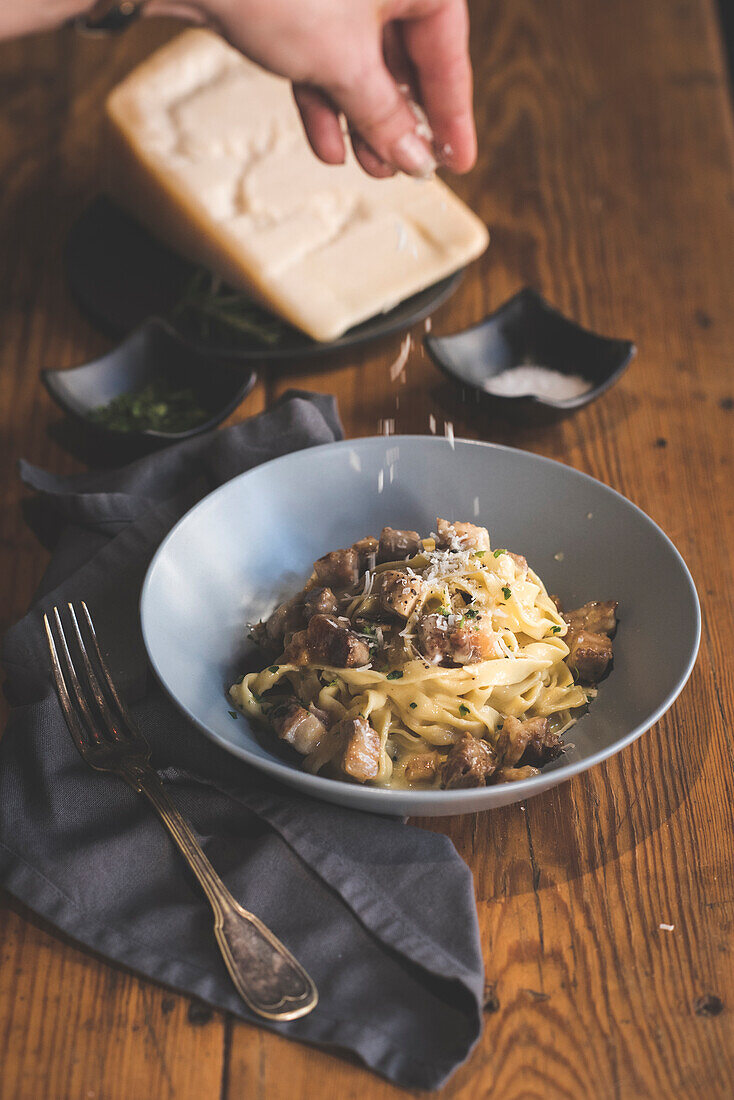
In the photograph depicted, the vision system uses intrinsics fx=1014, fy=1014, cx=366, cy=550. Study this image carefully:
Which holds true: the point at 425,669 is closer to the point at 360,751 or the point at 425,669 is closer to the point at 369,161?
the point at 360,751

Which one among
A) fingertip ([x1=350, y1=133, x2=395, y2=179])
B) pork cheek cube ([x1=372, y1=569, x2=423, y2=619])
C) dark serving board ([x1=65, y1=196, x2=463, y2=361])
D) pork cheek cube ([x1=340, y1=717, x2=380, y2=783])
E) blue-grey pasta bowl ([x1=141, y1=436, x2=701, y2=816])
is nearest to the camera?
pork cheek cube ([x1=340, y1=717, x2=380, y2=783])

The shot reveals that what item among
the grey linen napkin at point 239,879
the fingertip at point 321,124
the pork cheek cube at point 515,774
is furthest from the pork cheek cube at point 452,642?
the fingertip at point 321,124

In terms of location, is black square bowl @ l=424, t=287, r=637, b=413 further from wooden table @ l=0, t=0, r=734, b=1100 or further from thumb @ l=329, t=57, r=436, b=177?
thumb @ l=329, t=57, r=436, b=177

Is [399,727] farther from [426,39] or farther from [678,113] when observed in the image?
[678,113]

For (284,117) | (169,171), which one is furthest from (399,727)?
(284,117)

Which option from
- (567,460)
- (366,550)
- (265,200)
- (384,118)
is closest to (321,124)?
(384,118)

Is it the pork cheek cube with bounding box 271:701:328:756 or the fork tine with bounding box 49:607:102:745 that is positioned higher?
the fork tine with bounding box 49:607:102:745

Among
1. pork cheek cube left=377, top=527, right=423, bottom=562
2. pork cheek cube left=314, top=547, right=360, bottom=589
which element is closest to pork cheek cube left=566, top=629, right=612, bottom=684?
pork cheek cube left=377, top=527, right=423, bottom=562
